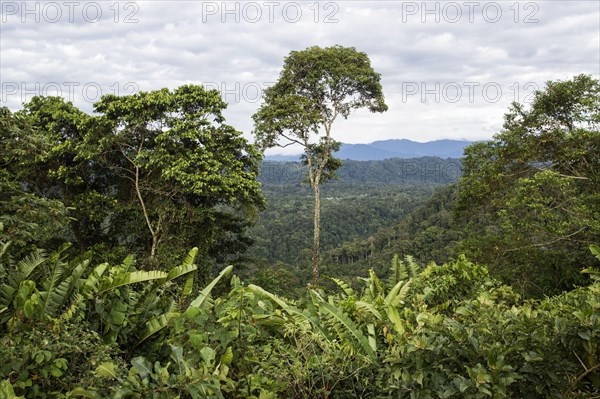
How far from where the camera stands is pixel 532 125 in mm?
12812

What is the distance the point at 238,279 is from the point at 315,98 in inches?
569

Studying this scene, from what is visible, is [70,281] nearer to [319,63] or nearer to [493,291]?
[493,291]

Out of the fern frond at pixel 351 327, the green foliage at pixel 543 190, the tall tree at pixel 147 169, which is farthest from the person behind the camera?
the tall tree at pixel 147 169

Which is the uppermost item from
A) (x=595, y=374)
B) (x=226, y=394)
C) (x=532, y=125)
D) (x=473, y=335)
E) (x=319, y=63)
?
(x=319, y=63)

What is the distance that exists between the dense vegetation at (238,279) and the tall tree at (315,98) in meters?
2.99

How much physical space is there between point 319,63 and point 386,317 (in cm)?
1472

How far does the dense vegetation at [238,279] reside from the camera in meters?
2.49

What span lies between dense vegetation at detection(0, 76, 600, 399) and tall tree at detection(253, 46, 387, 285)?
2.99m

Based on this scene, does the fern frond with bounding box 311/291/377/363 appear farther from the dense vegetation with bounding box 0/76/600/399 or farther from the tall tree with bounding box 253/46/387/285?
the tall tree with bounding box 253/46/387/285

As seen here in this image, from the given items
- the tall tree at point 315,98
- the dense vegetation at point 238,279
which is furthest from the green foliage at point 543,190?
the tall tree at point 315,98

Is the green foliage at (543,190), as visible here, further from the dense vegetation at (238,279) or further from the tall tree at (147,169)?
the tall tree at (147,169)

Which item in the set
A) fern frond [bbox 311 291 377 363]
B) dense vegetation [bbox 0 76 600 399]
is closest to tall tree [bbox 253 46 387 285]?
dense vegetation [bbox 0 76 600 399]

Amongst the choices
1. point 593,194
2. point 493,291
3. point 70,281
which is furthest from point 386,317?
point 593,194

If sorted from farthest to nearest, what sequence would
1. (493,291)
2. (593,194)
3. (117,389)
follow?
1. (593,194)
2. (493,291)
3. (117,389)
